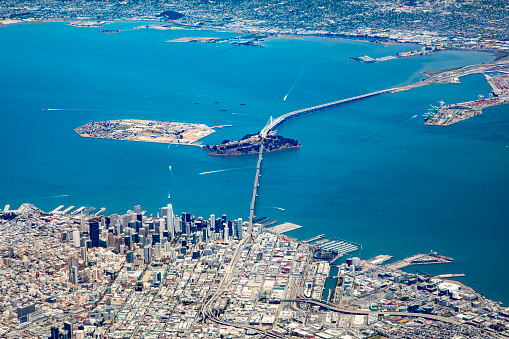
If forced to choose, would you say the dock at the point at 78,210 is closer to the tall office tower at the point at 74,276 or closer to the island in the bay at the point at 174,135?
the tall office tower at the point at 74,276

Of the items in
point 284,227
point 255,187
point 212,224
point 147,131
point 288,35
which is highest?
point 212,224

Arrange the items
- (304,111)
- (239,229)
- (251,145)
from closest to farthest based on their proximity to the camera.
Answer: (239,229)
(251,145)
(304,111)

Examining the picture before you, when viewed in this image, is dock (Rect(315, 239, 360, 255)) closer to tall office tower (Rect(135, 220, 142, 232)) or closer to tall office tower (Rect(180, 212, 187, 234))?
tall office tower (Rect(180, 212, 187, 234))

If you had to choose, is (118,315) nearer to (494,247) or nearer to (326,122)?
(494,247)

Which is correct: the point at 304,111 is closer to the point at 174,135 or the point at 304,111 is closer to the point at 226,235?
the point at 174,135

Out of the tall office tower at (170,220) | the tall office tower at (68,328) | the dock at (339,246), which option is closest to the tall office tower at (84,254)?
the tall office tower at (170,220)

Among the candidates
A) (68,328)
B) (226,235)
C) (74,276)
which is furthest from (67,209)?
(68,328)
